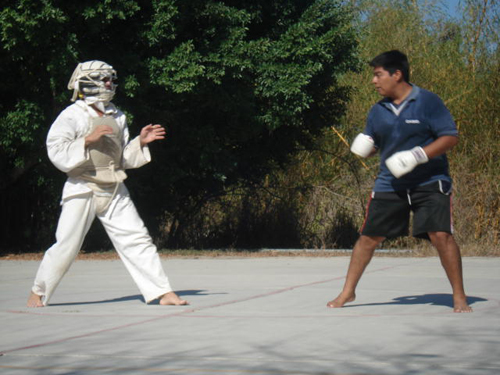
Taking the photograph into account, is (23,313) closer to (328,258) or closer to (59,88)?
(328,258)

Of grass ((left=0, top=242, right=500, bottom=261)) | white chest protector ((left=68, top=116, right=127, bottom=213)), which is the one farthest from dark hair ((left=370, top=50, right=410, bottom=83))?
grass ((left=0, top=242, right=500, bottom=261))

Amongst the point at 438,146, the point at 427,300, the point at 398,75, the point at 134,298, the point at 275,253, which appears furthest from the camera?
the point at 275,253

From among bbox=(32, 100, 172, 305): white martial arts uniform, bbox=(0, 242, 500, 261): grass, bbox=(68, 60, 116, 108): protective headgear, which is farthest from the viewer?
bbox=(0, 242, 500, 261): grass

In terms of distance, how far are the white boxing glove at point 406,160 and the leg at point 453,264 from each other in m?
A: 0.60

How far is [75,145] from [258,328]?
2.30 metres

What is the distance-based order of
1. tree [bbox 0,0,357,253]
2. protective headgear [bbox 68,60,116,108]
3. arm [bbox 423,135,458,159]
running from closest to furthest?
1. arm [bbox 423,135,458,159]
2. protective headgear [bbox 68,60,116,108]
3. tree [bbox 0,0,357,253]

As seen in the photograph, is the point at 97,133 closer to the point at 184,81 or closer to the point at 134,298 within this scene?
the point at 134,298

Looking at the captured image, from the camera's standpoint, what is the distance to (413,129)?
6.94 metres

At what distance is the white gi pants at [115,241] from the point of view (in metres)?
7.56

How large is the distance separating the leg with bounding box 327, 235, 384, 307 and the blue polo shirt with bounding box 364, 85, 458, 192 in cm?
41

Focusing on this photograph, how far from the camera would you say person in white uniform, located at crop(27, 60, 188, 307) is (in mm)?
7547

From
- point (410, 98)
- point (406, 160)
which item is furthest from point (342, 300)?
point (410, 98)

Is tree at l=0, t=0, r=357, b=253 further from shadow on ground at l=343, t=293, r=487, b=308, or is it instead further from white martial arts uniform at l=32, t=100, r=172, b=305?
shadow on ground at l=343, t=293, r=487, b=308

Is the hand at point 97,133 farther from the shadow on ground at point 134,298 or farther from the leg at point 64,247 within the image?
the shadow on ground at point 134,298
